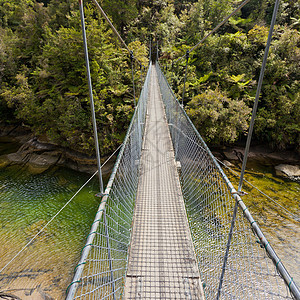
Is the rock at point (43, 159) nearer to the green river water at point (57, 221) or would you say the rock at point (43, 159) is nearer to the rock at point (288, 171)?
the green river water at point (57, 221)

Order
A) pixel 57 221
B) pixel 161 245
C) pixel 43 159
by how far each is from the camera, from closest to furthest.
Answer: pixel 161 245
pixel 57 221
pixel 43 159

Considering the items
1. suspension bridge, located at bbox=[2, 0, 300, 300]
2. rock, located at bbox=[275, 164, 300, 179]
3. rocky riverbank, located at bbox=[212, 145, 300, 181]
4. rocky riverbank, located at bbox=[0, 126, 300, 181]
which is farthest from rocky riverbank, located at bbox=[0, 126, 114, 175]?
rock, located at bbox=[275, 164, 300, 179]

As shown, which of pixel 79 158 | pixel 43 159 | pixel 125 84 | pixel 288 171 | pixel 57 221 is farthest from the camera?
pixel 125 84

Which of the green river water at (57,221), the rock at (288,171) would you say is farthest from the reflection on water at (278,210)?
the rock at (288,171)

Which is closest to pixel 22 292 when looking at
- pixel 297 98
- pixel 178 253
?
pixel 178 253

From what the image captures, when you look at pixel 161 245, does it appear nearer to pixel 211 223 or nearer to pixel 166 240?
pixel 166 240

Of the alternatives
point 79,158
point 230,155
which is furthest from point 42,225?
point 230,155

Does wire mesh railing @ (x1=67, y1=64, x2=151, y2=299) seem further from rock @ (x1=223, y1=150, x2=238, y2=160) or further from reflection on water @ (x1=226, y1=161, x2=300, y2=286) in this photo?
rock @ (x1=223, y1=150, x2=238, y2=160)
